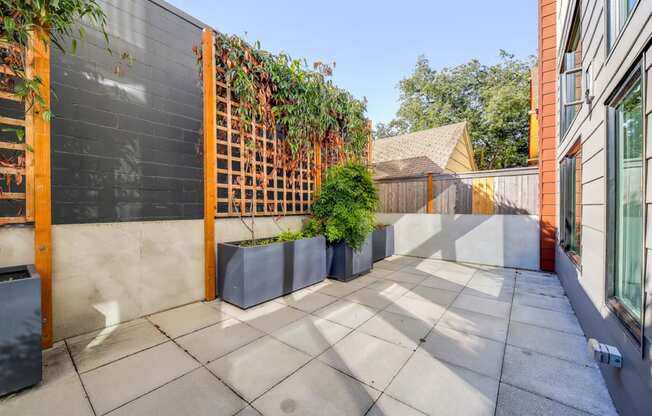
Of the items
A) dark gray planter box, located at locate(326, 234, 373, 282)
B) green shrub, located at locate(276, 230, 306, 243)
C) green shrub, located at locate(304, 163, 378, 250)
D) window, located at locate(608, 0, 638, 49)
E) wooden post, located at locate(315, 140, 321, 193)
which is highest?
window, located at locate(608, 0, 638, 49)

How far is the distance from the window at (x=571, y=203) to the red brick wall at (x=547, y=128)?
0.37 metres

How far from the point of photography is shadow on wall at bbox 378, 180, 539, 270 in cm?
470

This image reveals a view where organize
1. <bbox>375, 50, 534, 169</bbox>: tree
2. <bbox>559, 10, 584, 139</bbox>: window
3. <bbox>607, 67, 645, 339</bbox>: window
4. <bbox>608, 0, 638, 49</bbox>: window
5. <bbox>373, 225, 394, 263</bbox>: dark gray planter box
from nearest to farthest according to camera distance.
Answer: <bbox>607, 67, 645, 339</bbox>: window
<bbox>608, 0, 638, 49</bbox>: window
<bbox>559, 10, 584, 139</bbox>: window
<bbox>373, 225, 394, 263</bbox>: dark gray planter box
<bbox>375, 50, 534, 169</bbox>: tree

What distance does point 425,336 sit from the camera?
2.28 m

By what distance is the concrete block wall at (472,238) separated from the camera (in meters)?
4.66

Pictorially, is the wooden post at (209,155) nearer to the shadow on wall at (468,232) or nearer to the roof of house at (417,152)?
the shadow on wall at (468,232)

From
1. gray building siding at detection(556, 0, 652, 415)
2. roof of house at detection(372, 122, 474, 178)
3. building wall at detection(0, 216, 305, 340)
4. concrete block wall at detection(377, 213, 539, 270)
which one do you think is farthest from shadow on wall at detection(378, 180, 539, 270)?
building wall at detection(0, 216, 305, 340)

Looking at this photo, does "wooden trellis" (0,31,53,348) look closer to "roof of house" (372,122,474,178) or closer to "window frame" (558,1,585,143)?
"window frame" (558,1,585,143)

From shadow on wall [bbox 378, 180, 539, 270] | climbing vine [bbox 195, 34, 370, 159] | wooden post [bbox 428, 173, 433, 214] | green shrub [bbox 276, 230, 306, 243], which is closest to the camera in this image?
climbing vine [bbox 195, 34, 370, 159]

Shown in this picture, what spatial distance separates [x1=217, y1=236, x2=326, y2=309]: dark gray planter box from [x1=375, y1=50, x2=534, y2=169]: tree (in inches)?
529

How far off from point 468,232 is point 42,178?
604cm

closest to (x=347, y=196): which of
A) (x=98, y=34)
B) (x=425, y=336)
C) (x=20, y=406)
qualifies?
(x=425, y=336)

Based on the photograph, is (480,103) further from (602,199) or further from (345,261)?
(602,199)

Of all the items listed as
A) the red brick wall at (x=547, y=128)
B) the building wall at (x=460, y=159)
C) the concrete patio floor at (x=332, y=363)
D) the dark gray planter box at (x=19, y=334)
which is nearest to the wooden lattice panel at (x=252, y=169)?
the concrete patio floor at (x=332, y=363)
